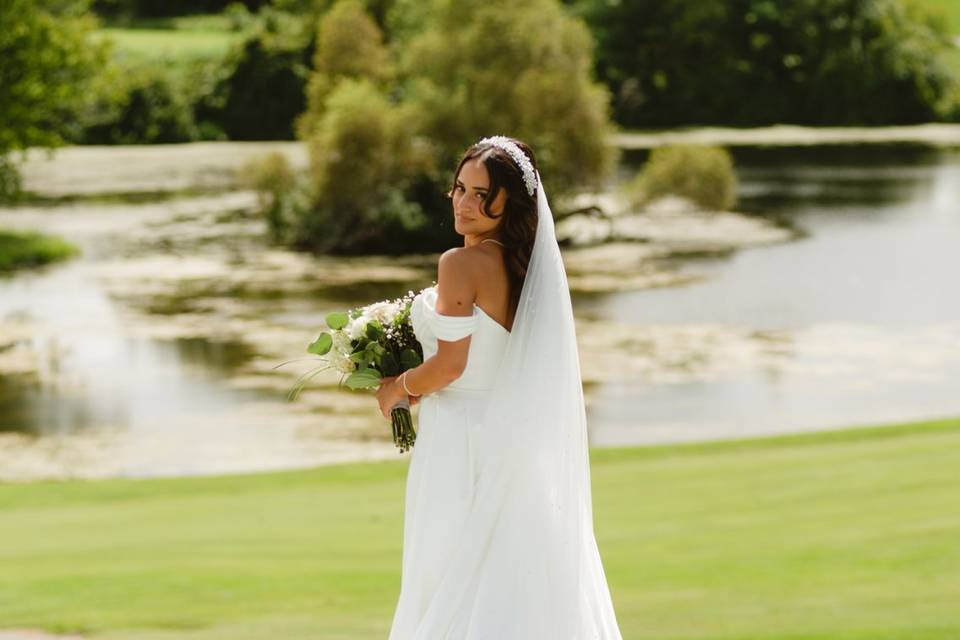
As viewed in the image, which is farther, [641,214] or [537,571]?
[641,214]

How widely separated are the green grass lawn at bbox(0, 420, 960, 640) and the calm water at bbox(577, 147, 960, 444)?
377 centimetres

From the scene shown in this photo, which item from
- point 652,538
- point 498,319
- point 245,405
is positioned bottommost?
point 245,405

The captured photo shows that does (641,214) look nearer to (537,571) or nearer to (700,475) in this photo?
(700,475)

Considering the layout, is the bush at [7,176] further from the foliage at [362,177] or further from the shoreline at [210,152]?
the foliage at [362,177]

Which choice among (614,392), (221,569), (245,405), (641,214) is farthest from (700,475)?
(641,214)

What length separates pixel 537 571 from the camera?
13.6 feet

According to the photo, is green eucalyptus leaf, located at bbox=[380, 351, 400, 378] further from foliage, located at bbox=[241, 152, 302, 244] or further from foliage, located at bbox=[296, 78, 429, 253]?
foliage, located at bbox=[241, 152, 302, 244]

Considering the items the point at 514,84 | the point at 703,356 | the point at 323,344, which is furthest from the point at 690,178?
the point at 323,344

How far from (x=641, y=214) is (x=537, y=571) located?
29.7 m

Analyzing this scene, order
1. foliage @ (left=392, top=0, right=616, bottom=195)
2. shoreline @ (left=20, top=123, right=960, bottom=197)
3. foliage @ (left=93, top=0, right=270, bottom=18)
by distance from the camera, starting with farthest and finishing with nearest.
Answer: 1. foliage @ (left=93, top=0, right=270, bottom=18)
2. shoreline @ (left=20, top=123, right=960, bottom=197)
3. foliage @ (left=392, top=0, right=616, bottom=195)

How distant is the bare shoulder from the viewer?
3.86m

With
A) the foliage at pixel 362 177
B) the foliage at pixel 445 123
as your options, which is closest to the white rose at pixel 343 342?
the foliage at pixel 445 123

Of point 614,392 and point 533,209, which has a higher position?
point 533,209

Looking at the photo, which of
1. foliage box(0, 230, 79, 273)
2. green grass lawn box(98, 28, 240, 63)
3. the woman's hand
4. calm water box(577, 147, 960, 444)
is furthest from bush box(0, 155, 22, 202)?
the woman's hand
